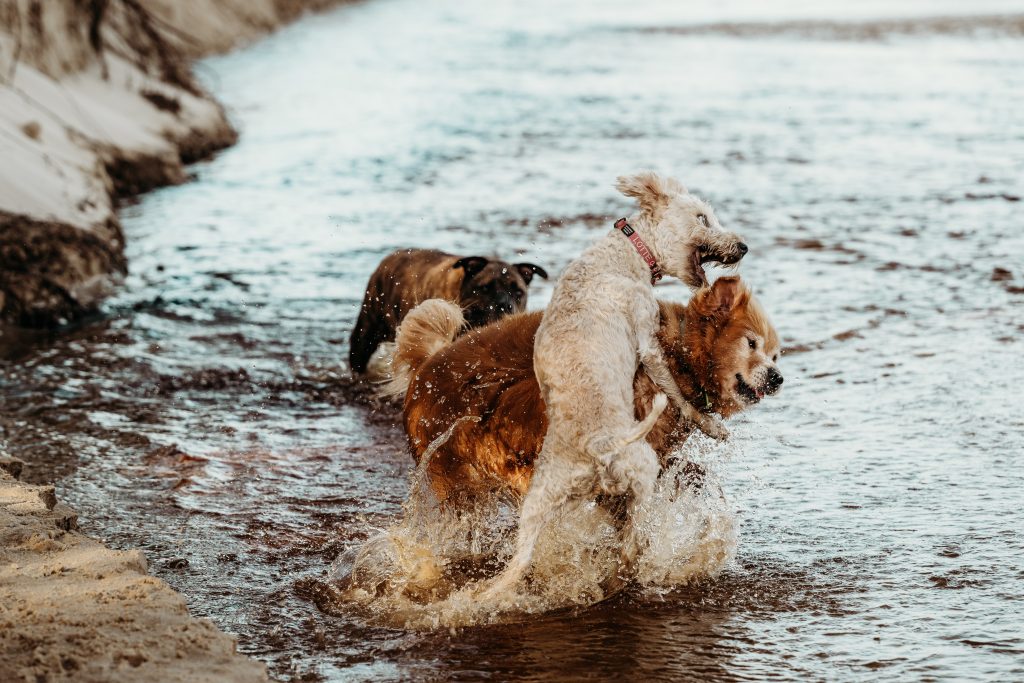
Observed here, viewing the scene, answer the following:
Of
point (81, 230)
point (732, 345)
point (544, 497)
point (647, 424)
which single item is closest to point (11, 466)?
point (544, 497)

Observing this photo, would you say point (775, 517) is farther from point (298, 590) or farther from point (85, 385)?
point (85, 385)

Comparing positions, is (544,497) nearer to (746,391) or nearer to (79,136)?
(746,391)

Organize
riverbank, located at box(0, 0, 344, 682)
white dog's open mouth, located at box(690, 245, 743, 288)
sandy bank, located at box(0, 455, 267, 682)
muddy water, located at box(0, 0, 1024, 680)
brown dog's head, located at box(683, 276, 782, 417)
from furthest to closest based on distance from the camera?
white dog's open mouth, located at box(690, 245, 743, 288)
brown dog's head, located at box(683, 276, 782, 417)
muddy water, located at box(0, 0, 1024, 680)
riverbank, located at box(0, 0, 344, 682)
sandy bank, located at box(0, 455, 267, 682)

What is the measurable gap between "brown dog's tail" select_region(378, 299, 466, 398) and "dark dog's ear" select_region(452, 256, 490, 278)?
82.8 inches

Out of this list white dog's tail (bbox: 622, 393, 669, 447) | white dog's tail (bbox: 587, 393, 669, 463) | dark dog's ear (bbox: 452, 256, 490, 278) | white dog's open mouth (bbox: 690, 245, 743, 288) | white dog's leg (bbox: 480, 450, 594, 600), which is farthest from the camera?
dark dog's ear (bbox: 452, 256, 490, 278)

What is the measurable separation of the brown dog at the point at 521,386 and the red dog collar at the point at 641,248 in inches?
6.1

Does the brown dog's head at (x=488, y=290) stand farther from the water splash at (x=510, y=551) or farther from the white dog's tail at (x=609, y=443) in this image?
the white dog's tail at (x=609, y=443)

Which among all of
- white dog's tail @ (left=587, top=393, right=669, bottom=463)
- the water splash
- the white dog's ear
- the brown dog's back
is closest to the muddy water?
the water splash

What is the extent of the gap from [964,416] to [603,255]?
3509mm

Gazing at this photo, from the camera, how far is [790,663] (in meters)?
5.46

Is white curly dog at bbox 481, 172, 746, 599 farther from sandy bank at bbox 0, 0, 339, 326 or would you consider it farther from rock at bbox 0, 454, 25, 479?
sandy bank at bbox 0, 0, 339, 326

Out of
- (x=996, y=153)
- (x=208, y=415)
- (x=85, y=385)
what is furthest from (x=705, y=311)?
(x=996, y=153)

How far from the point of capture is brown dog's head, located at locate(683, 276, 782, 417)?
595cm

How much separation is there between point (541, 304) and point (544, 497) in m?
5.71
